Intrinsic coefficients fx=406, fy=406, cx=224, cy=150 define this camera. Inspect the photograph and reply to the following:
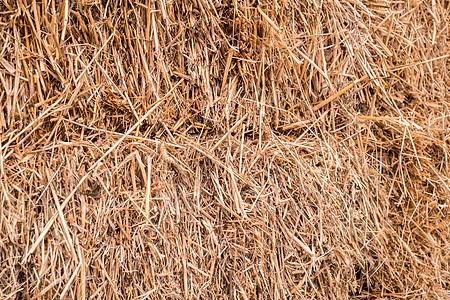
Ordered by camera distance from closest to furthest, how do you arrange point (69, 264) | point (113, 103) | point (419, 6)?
point (69, 264) → point (113, 103) → point (419, 6)

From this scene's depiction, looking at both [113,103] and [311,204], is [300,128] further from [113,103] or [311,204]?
[113,103]

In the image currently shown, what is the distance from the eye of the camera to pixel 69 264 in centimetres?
95

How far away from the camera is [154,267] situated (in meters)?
1.02

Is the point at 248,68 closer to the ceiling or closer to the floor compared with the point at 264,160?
closer to the ceiling

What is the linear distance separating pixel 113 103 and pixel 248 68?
0.38 m

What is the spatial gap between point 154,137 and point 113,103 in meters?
0.14

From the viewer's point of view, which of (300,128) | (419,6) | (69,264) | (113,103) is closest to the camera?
(69,264)

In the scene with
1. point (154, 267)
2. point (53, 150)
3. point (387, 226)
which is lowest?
point (387, 226)

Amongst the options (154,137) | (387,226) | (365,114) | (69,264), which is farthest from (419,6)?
(69,264)

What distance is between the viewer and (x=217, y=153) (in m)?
1.12

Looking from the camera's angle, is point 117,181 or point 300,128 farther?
point 300,128

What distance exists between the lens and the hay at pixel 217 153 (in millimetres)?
972

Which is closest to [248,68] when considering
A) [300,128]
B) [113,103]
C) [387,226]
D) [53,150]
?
[300,128]

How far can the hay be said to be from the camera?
972mm
